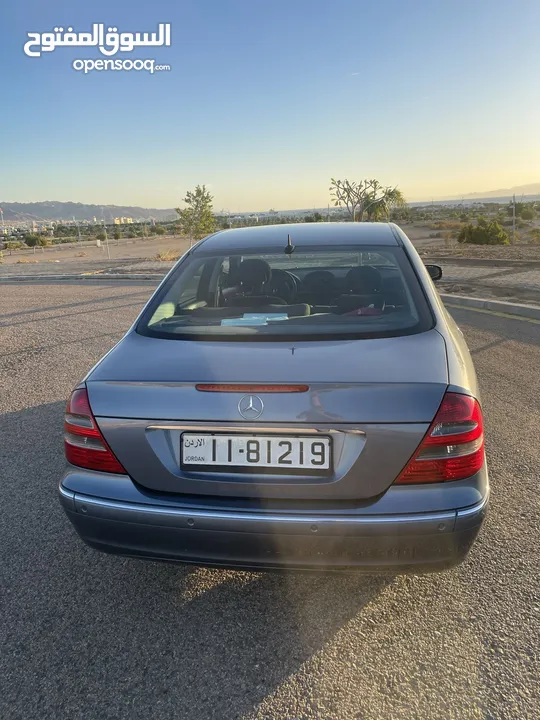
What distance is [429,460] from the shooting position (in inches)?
70.5

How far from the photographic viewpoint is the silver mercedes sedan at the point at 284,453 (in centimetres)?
178

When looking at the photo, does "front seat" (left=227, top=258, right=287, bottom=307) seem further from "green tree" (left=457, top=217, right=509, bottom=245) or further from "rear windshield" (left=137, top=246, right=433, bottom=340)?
"green tree" (left=457, top=217, right=509, bottom=245)

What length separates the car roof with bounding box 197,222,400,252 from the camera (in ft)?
9.78

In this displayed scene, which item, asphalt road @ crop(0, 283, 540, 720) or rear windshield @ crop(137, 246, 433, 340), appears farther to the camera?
rear windshield @ crop(137, 246, 433, 340)

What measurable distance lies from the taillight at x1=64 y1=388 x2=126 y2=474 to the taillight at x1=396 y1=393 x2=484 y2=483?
3.53 ft

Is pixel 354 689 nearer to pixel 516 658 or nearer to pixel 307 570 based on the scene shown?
pixel 307 570

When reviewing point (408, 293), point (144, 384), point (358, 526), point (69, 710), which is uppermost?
point (408, 293)

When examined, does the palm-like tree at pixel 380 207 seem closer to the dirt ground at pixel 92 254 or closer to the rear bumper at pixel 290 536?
the dirt ground at pixel 92 254

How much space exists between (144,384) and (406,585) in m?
1.50

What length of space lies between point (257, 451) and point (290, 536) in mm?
319

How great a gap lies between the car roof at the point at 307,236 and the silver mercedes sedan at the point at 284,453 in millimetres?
994

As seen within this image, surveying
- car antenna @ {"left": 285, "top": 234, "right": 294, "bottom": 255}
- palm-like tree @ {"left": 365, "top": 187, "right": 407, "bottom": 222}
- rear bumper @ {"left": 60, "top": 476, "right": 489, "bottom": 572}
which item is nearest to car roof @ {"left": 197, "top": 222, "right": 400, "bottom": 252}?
car antenna @ {"left": 285, "top": 234, "right": 294, "bottom": 255}

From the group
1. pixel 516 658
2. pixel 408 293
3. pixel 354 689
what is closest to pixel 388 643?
pixel 354 689

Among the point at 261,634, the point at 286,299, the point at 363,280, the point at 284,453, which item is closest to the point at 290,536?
the point at 284,453
